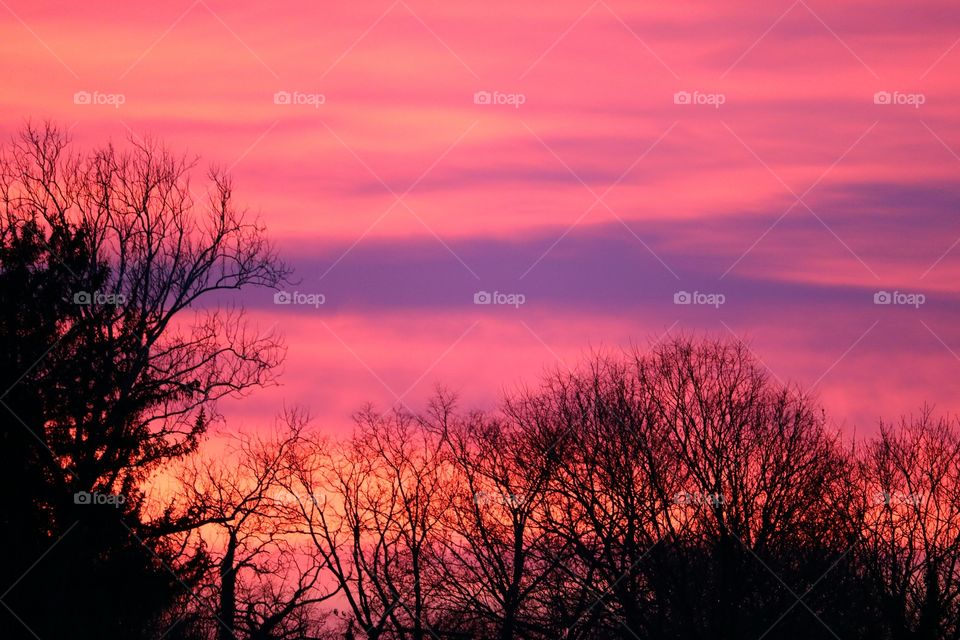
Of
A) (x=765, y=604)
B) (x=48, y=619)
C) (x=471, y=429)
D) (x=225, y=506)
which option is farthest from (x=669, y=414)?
(x=48, y=619)

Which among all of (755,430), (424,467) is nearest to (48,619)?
(755,430)

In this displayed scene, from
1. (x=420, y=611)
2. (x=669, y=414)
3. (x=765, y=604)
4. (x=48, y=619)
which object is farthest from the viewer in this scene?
(x=420, y=611)

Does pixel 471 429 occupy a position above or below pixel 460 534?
above

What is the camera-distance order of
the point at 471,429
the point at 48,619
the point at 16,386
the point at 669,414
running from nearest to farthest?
the point at 48,619, the point at 16,386, the point at 669,414, the point at 471,429

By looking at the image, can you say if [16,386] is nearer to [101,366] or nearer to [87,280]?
[101,366]

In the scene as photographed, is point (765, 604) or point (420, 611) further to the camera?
point (420, 611)

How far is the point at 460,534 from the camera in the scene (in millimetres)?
58938

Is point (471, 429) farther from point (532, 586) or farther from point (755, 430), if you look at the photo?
point (755, 430)

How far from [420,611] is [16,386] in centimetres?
2441

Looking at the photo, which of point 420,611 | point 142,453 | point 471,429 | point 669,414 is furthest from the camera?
point 471,429

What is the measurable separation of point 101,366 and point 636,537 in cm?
2103

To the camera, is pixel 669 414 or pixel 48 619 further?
pixel 669 414

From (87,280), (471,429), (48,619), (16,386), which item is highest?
(471,429)

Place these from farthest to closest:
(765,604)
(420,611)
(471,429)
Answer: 1. (471,429)
2. (420,611)
3. (765,604)
